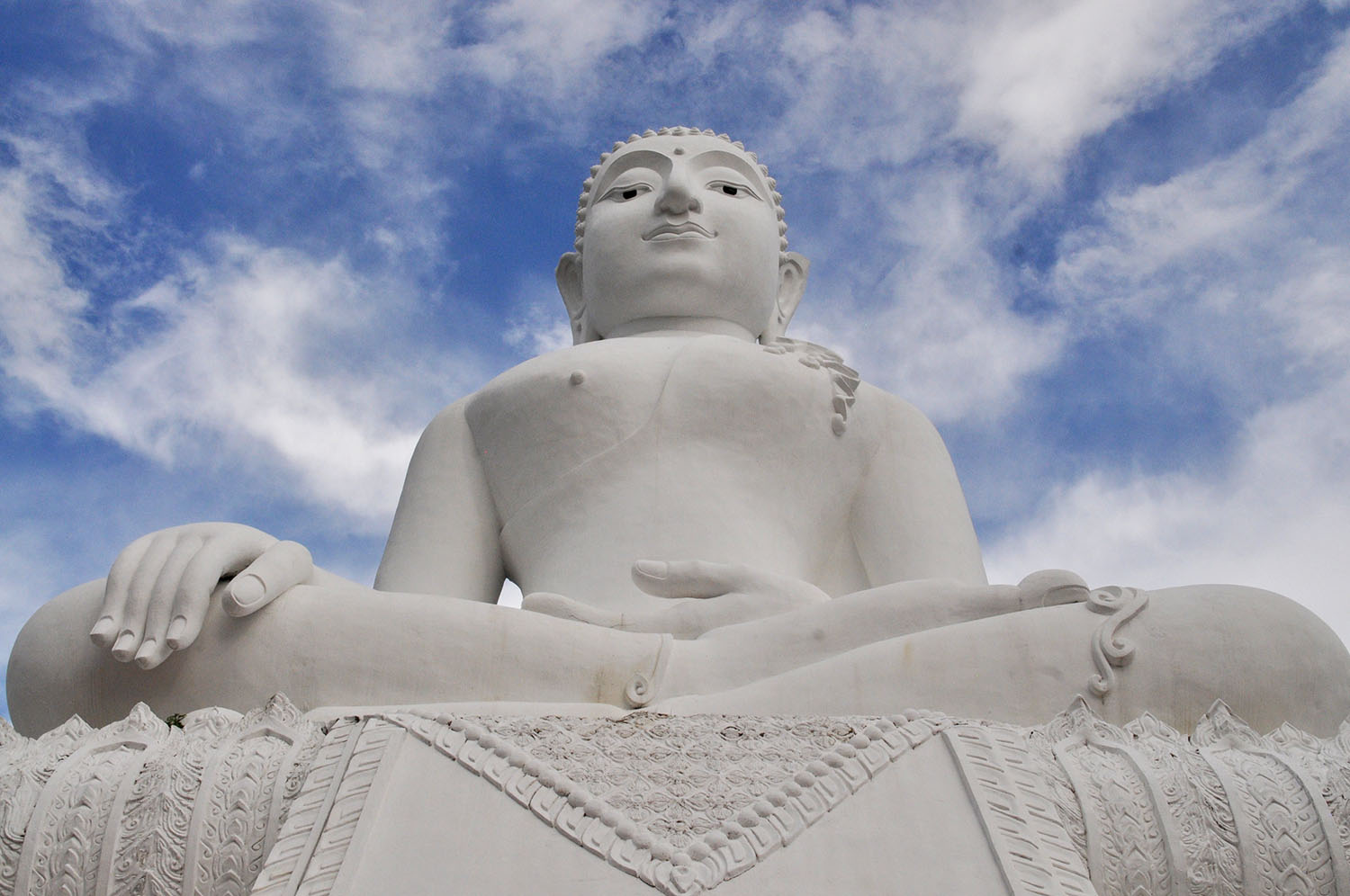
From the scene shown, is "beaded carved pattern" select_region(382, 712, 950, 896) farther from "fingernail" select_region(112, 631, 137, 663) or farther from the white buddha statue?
"fingernail" select_region(112, 631, 137, 663)

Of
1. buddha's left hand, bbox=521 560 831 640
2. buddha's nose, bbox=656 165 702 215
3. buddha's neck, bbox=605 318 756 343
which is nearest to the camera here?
buddha's left hand, bbox=521 560 831 640

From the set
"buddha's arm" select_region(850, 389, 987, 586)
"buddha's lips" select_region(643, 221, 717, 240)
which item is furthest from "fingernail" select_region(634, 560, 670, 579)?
"buddha's lips" select_region(643, 221, 717, 240)

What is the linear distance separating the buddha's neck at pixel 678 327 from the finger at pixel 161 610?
9.40 feet

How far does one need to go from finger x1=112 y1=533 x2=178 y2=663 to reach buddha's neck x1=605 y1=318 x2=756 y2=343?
2869 mm

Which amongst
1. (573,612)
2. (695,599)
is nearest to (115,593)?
(573,612)

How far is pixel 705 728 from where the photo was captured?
10.2 ft

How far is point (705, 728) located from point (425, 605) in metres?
1.27

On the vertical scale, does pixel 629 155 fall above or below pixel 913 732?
above

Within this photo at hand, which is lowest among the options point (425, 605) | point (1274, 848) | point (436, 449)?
point (1274, 848)

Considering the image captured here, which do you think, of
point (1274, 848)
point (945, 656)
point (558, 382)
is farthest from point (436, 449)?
point (1274, 848)

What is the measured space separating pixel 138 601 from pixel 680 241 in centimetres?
324

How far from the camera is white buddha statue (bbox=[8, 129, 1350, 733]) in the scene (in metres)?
3.78

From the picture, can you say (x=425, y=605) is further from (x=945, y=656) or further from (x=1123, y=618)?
(x=1123, y=618)

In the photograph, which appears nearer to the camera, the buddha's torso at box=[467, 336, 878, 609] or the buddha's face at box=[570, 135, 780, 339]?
the buddha's torso at box=[467, 336, 878, 609]
